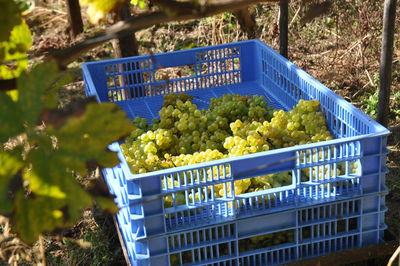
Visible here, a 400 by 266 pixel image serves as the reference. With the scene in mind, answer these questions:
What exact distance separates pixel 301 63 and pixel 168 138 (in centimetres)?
229

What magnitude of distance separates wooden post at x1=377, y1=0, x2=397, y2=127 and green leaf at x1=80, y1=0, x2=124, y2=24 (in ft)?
7.93

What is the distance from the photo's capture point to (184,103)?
346 centimetres

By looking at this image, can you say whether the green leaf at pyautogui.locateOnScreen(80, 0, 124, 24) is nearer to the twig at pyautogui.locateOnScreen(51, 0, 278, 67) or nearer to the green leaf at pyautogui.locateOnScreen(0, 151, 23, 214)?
the twig at pyautogui.locateOnScreen(51, 0, 278, 67)

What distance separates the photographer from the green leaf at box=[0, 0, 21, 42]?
2.12 ft

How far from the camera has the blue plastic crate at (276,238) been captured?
2.34m

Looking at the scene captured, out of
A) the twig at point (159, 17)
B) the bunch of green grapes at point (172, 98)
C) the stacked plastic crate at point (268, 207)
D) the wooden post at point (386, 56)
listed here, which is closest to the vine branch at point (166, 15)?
the twig at point (159, 17)

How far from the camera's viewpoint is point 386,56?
3121 millimetres

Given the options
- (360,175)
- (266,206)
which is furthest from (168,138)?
(360,175)

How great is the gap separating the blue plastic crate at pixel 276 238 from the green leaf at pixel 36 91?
1680mm

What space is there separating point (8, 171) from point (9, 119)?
0.06m

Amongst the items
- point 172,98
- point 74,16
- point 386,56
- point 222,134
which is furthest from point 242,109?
point 74,16

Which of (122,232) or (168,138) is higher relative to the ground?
(168,138)

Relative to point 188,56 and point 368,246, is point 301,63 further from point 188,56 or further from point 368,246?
point 368,246

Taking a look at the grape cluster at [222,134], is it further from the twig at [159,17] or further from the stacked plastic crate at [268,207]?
the twig at [159,17]
